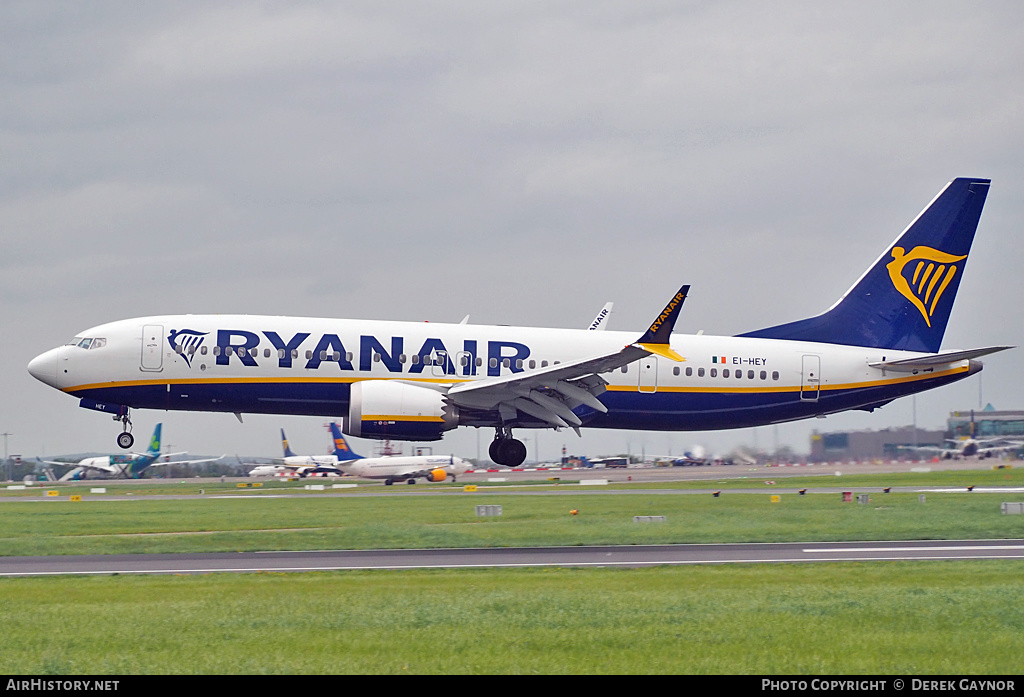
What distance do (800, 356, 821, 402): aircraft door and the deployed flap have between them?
1.99m

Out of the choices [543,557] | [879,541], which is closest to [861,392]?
[879,541]

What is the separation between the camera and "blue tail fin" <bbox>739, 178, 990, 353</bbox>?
38.5 metres

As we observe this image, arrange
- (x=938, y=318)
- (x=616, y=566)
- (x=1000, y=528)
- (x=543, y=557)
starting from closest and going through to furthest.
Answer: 1. (x=616, y=566)
2. (x=543, y=557)
3. (x=1000, y=528)
4. (x=938, y=318)

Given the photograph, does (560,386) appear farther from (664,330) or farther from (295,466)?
(295,466)

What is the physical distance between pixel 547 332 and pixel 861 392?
35.0ft

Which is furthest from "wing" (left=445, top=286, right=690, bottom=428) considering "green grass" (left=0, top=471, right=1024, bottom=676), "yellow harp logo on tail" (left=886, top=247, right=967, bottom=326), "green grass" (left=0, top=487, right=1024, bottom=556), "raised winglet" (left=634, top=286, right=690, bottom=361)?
"yellow harp logo on tail" (left=886, top=247, right=967, bottom=326)

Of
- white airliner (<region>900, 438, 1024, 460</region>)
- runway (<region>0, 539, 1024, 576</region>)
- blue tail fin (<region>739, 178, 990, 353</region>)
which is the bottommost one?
runway (<region>0, 539, 1024, 576</region>)

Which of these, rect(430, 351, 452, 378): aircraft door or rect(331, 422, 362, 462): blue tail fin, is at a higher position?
rect(430, 351, 452, 378): aircraft door

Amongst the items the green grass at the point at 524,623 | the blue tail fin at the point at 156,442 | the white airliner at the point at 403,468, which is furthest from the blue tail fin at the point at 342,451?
the green grass at the point at 524,623

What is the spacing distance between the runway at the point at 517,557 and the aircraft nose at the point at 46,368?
1213cm

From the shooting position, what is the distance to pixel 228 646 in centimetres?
1267

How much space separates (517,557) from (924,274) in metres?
23.3

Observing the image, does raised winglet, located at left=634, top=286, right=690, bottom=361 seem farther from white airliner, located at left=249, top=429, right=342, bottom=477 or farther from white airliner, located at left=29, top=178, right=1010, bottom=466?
white airliner, located at left=249, top=429, right=342, bottom=477
